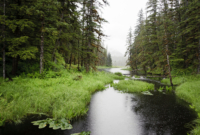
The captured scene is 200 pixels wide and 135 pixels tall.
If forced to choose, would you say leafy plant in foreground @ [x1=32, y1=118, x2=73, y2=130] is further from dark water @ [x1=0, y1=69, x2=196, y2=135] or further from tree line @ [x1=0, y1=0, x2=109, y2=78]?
tree line @ [x1=0, y1=0, x2=109, y2=78]

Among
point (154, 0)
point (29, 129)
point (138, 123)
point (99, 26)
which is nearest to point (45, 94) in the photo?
point (29, 129)

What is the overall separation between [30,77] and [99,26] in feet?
41.1

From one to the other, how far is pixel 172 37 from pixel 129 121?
88.5 feet

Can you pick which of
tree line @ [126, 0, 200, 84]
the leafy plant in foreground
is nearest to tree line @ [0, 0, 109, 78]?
the leafy plant in foreground

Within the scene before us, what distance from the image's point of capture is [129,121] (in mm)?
6887

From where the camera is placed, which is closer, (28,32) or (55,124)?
(55,124)

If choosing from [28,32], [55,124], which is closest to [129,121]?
[55,124]

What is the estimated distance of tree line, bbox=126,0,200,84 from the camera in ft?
52.7

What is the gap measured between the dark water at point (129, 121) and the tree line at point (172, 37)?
352 inches

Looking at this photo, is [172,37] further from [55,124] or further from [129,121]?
[55,124]

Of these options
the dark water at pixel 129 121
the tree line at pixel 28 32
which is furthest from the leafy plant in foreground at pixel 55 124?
the tree line at pixel 28 32

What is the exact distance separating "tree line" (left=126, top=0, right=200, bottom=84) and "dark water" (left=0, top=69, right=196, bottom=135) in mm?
8936

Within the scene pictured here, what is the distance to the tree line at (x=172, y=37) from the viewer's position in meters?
16.1

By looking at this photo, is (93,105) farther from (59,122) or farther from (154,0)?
(154,0)
